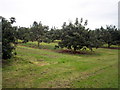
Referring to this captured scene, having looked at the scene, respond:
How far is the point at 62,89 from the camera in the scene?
7.56 meters

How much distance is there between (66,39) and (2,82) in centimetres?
1904

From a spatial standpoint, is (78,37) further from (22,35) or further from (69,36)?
(22,35)

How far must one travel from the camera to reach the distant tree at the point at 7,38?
12.2m

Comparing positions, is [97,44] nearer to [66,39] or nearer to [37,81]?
[66,39]

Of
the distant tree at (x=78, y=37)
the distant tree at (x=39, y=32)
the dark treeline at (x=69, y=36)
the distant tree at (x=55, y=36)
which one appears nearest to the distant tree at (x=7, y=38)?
the dark treeline at (x=69, y=36)

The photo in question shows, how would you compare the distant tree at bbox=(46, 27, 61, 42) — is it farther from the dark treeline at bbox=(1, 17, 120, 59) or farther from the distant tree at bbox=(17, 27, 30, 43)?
the distant tree at bbox=(17, 27, 30, 43)

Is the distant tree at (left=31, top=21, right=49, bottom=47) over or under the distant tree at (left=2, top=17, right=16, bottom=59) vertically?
over

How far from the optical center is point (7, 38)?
13094 millimetres

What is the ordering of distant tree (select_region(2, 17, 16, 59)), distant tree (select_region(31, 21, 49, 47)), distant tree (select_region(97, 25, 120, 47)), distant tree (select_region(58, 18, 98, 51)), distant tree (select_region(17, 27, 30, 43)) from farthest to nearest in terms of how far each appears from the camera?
distant tree (select_region(97, 25, 120, 47)), distant tree (select_region(31, 21, 49, 47)), distant tree (select_region(58, 18, 98, 51)), distant tree (select_region(17, 27, 30, 43)), distant tree (select_region(2, 17, 16, 59))

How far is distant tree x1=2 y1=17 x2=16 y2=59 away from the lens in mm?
12195

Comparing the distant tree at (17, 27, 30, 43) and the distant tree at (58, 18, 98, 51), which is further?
the distant tree at (58, 18, 98, 51)

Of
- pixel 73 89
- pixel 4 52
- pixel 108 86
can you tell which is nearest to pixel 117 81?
pixel 108 86

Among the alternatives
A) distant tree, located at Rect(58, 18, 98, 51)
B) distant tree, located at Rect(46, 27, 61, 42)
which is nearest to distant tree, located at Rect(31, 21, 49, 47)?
distant tree, located at Rect(46, 27, 61, 42)

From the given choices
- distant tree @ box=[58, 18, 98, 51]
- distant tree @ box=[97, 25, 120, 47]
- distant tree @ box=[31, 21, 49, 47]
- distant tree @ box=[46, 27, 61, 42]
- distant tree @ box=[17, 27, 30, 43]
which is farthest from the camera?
distant tree @ box=[97, 25, 120, 47]
